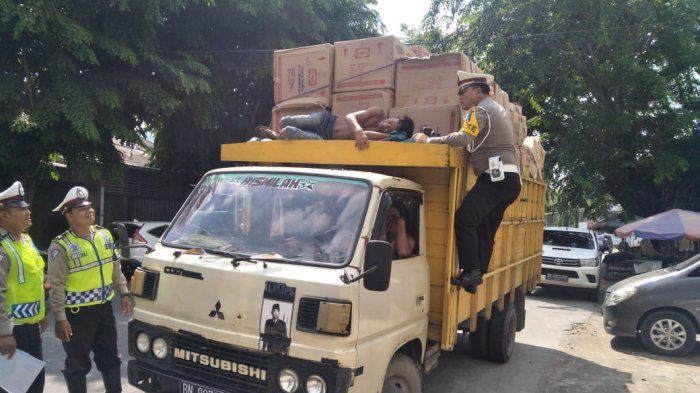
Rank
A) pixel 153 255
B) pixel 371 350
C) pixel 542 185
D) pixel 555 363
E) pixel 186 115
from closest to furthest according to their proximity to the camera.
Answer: pixel 371 350 < pixel 153 255 < pixel 555 363 < pixel 542 185 < pixel 186 115

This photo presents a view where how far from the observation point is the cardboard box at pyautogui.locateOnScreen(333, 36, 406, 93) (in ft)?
17.0

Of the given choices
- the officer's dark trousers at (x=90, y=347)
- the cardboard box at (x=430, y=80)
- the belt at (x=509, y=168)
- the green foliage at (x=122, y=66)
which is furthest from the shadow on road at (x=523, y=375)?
the green foliage at (x=122, y=66)

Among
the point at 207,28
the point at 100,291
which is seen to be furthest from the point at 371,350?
the point at 207,28

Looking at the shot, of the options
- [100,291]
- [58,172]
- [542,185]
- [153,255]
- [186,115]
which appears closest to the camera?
[153,255]

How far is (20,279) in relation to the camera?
11.3ft

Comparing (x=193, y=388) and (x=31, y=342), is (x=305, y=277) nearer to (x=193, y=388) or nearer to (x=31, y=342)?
(x=193, y=388)

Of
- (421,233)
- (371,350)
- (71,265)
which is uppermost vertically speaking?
(421,233)

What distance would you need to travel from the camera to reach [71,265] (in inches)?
Result: 148

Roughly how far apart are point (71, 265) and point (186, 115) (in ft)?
30.3

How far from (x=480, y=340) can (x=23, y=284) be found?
476 cm

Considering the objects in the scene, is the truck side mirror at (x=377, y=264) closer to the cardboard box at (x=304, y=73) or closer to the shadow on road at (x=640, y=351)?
the cardboard box at (x=304, y=73)

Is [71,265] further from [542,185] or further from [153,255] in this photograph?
[542,185]

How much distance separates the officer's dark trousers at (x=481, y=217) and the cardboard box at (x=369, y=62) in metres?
1.53

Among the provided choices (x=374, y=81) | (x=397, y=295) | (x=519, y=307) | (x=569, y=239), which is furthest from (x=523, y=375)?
(x=569, y=239)
